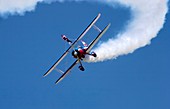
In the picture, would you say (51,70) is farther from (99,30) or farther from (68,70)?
(99,30)

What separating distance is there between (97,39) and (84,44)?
→ 305 cm

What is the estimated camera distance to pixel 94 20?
154 meters

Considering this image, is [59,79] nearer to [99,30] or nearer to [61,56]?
[61,56]

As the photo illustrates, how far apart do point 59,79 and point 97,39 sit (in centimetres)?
1367

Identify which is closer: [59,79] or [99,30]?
[99,30]

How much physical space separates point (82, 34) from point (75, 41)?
5.96 feet

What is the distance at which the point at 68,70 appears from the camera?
159000mm

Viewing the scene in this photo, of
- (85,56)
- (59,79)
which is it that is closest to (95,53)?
(85,56)

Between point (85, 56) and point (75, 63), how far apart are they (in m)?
4.49

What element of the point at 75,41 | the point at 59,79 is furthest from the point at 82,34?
the point at 59,79

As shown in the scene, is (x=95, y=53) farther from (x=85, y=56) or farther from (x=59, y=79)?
(x=59, y=79)

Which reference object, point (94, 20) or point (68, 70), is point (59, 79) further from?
point (94, 20)

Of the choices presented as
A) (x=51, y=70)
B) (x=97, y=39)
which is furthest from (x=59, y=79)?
(x=97, y=39)

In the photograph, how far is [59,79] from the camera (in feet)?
526
